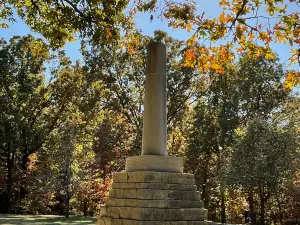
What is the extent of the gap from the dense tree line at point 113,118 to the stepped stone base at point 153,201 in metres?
12.7

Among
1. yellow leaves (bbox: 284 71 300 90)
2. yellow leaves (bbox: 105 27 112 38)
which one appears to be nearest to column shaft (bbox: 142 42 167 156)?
yellow leaves (bbox: 105 27 112 38)

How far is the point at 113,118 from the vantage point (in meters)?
27.7

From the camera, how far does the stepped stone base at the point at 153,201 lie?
26.7ft

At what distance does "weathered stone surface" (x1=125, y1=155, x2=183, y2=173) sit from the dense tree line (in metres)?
12.7

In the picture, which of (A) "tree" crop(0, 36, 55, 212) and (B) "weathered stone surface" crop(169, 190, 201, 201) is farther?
(A) "tree" crop(0, 36, 55, 212)

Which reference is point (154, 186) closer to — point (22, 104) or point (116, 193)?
point (116, 193)

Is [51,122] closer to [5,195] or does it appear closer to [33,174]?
[33,174]

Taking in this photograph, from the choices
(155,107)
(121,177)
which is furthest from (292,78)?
(121,177)

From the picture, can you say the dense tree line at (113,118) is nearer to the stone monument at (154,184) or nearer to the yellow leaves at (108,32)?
the stone monument at (154,184)

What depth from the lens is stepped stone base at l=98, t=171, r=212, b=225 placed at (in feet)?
26.7

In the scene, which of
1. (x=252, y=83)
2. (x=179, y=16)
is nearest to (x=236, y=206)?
(x=252, y=83)

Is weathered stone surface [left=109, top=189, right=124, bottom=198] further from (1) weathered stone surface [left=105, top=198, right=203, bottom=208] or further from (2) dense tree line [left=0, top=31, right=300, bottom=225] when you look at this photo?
(2) dense tree line [left=0, top=31, right=300, bottom=225]

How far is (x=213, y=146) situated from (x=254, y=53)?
20.4 m

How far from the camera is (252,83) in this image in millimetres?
25312
